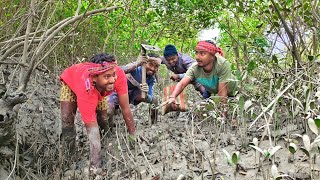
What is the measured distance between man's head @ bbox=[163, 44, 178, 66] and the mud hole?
0.94m

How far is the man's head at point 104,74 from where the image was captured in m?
4.01

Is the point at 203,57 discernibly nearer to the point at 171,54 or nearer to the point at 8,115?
the point at 171,54

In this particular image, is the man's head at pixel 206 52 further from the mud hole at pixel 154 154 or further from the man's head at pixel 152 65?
the mud hole at pixel 154 154

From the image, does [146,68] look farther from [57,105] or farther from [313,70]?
[313,70]

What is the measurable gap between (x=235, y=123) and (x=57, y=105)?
2.89m

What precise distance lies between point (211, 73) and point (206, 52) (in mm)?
307

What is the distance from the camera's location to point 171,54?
6.14m

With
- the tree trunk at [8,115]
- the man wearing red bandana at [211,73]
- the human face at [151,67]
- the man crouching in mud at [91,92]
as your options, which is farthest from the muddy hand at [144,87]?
the tree trunk at [8,115]

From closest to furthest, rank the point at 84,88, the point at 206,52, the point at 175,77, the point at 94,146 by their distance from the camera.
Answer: the point at 94,146 < the point at 84,88 < the point at 206,52 < the point at 175,77

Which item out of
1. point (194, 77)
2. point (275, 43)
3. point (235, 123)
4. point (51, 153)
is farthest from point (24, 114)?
point (275, 43)

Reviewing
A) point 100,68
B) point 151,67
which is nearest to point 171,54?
point 151,67

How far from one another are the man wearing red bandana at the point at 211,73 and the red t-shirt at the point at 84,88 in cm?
108

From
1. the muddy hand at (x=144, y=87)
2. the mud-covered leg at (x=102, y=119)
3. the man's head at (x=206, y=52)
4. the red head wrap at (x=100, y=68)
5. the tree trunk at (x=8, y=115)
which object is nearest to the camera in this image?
the tree trunk at (x=8, y=115)

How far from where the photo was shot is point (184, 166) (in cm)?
346
